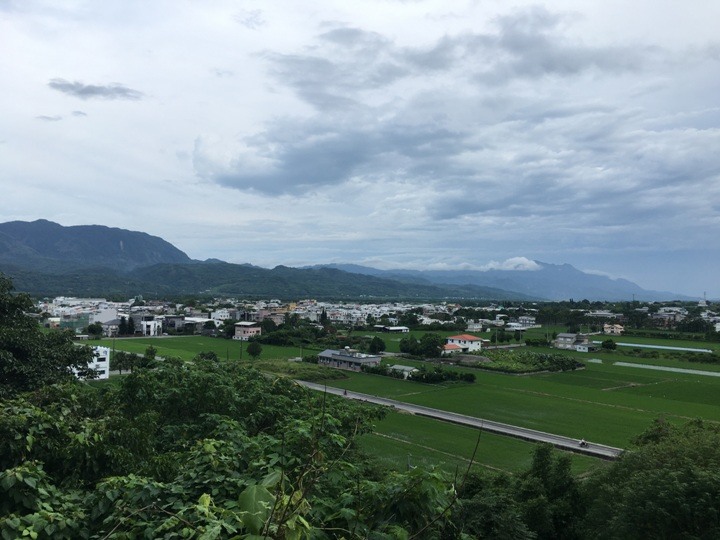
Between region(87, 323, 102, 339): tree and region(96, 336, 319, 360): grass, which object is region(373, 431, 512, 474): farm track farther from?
region(87, 323, 102, 339): tree

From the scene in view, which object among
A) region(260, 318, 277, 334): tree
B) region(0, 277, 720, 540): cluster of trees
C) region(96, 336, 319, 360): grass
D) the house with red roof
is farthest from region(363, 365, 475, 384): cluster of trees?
region(260, 318, 277, 334): tree

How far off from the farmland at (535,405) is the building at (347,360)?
2.40 m

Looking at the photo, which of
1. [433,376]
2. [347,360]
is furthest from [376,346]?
[433,376]

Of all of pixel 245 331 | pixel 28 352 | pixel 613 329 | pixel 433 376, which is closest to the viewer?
pixel 28 352

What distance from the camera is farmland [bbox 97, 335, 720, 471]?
1944 cm

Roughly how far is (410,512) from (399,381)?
3328cm

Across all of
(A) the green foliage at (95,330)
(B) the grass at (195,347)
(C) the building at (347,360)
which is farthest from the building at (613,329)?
(A) the green foliage at (95,330)

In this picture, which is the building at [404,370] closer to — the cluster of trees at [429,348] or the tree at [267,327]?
the cluster of trees at [429,348]

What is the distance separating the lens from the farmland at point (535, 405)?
1944 cm

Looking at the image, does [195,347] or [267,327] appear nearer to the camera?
[195,347]

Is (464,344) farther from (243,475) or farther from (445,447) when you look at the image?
(243,475)

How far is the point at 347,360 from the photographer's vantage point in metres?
40.2

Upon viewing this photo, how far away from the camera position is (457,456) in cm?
1811

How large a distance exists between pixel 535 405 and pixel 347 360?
16505mm
